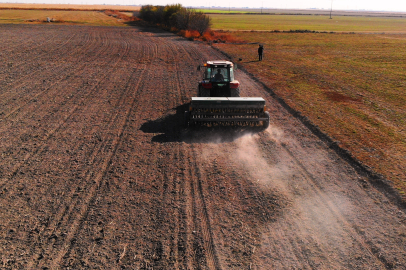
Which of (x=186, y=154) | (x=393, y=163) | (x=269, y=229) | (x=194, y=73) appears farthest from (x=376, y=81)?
(x=269, y=229)

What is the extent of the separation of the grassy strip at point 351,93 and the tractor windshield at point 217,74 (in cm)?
377

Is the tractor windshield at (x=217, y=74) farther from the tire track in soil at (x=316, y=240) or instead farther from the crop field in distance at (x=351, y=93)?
the tire track in soil at (x=316, y=240)

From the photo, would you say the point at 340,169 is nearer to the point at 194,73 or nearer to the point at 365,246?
the point at 365,246

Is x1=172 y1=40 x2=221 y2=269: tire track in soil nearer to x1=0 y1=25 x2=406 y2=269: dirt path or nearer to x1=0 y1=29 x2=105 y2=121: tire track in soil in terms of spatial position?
x1=0 y1=25 x2=406 y2=269: dirt path

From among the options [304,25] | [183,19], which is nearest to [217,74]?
[183,19]

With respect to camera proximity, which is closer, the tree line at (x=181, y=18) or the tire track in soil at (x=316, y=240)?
Answer: the tire track in soil at (x=316, y=240)

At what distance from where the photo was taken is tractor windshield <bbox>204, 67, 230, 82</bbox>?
13.0 m

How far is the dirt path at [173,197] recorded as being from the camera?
232 inches

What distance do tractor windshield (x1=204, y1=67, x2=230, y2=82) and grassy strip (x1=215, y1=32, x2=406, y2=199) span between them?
3.77 meters

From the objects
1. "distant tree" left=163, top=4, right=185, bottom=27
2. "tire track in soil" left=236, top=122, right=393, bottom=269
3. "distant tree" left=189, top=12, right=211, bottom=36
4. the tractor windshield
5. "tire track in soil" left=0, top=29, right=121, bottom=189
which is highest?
"distant tree" left=163, top=4, right=185, bottom=27

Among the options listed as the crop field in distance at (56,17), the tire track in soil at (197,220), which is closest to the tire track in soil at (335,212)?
the tire track in soil at (197,220)

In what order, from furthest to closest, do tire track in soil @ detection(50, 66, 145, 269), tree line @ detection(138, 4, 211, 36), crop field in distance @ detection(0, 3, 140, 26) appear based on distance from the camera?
crop field in distance @ detection(0, 3, 140, 26) → tree line @ detection(138, 4, 211, 36) → tire track in soil @ detection(50, 66, 145, 269)

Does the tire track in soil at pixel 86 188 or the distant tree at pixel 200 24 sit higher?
the distant tree at pixel 200 24

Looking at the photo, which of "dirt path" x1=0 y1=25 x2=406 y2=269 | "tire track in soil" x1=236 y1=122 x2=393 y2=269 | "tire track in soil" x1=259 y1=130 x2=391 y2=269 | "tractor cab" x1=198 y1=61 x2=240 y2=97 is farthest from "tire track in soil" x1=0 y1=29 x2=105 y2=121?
"tire track in soil" x1=236 y1=122 x2=393 y2=269
